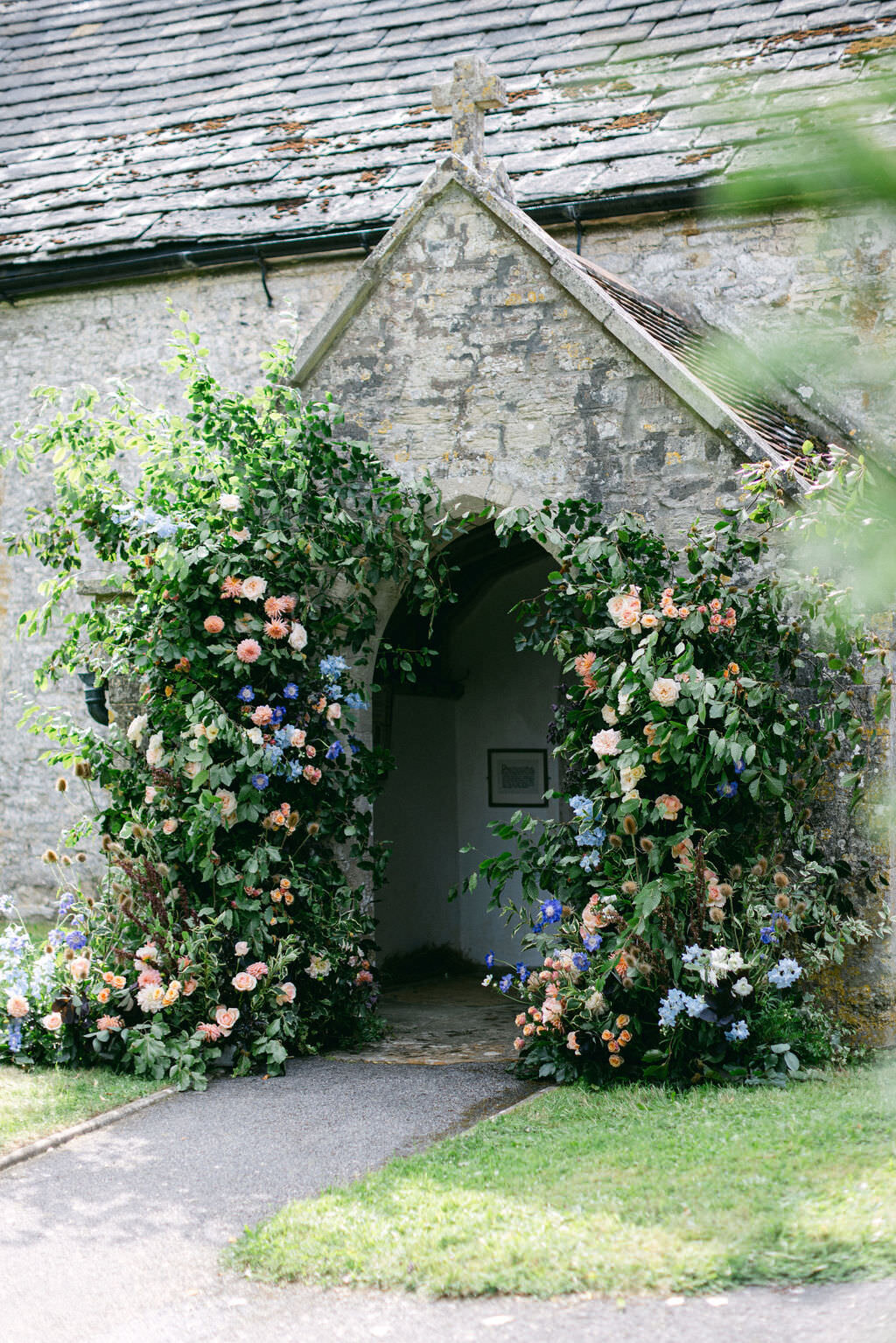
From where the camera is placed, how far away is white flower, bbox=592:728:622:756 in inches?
213

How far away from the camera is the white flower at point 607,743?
5.41 m

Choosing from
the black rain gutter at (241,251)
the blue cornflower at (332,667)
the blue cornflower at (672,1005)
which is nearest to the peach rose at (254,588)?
the blue cornflower at (332,667)

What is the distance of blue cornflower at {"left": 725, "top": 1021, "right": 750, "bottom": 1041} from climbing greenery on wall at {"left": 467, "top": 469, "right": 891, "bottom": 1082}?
16 mm

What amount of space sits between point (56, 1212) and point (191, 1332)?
1.12 m

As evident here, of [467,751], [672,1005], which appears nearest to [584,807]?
[672,1005]

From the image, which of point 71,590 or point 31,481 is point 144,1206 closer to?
point 71,590

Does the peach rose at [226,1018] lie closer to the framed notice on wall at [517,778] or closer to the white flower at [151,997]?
the white flower at [151,997]

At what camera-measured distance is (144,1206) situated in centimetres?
429

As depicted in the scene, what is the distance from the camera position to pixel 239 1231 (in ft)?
13.2

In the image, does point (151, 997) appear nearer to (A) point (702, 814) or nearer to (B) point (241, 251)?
(A) point (702, 814)

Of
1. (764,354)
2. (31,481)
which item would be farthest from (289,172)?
Result: (764,354)

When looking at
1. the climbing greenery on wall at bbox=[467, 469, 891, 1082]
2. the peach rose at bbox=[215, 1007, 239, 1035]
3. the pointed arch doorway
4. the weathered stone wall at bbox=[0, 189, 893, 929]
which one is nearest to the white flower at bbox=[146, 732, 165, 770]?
the peach rose at bbox=[215, 1007, 239, 1035]

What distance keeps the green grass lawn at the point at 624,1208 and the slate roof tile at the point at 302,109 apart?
5.54 meters

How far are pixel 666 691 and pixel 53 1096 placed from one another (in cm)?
309
